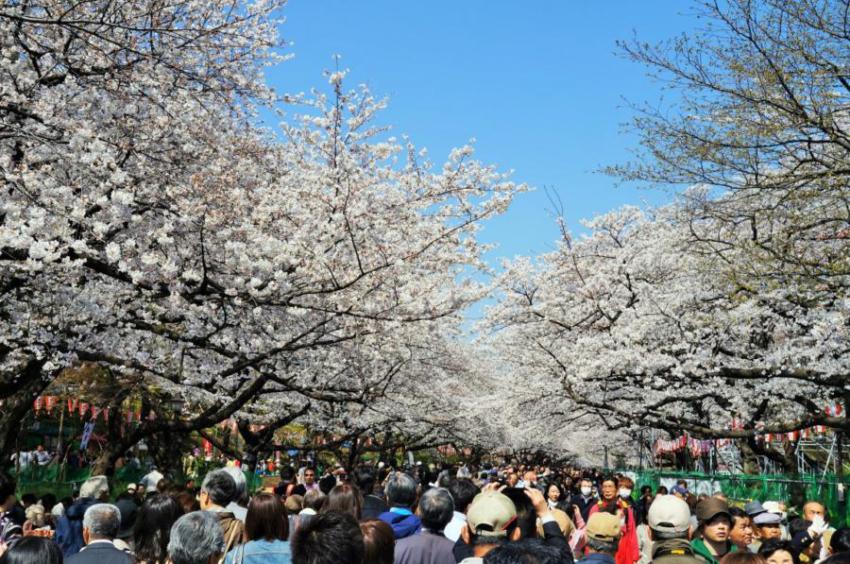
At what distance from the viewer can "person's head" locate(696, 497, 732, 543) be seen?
17.5 feet

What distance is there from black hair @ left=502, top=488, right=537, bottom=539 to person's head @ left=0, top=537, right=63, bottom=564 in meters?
2.98

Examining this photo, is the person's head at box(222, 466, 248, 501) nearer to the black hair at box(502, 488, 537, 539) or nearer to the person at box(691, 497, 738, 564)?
the black hair at box(502, 488, 537, 539)

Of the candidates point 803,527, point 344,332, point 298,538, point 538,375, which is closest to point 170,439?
point 344,332

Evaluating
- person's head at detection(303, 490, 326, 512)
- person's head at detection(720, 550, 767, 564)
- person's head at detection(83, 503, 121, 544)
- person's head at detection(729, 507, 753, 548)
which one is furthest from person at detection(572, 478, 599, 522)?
person's head at detection(83, 503, 121, 544)

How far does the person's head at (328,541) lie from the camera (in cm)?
324

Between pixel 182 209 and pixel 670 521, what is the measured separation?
7.10 m

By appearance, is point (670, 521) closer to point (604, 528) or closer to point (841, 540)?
point (604, 528)

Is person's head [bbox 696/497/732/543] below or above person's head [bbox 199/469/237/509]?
below

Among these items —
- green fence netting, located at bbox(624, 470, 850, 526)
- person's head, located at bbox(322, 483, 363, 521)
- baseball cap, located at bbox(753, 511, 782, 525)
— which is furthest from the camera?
green fence netting, located at bbox(624, 470, 850, 526)

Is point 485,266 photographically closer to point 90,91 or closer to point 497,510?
point 90,91

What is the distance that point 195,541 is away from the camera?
383cm

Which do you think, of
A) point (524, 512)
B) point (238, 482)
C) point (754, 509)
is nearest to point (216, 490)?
point (238, 482)

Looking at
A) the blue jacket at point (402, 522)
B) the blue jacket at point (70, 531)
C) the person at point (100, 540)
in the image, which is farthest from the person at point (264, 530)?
the blue jacket at point (70, 531)

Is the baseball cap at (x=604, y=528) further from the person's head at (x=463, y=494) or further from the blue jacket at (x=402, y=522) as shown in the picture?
the person's head at (x=463, y=494)
